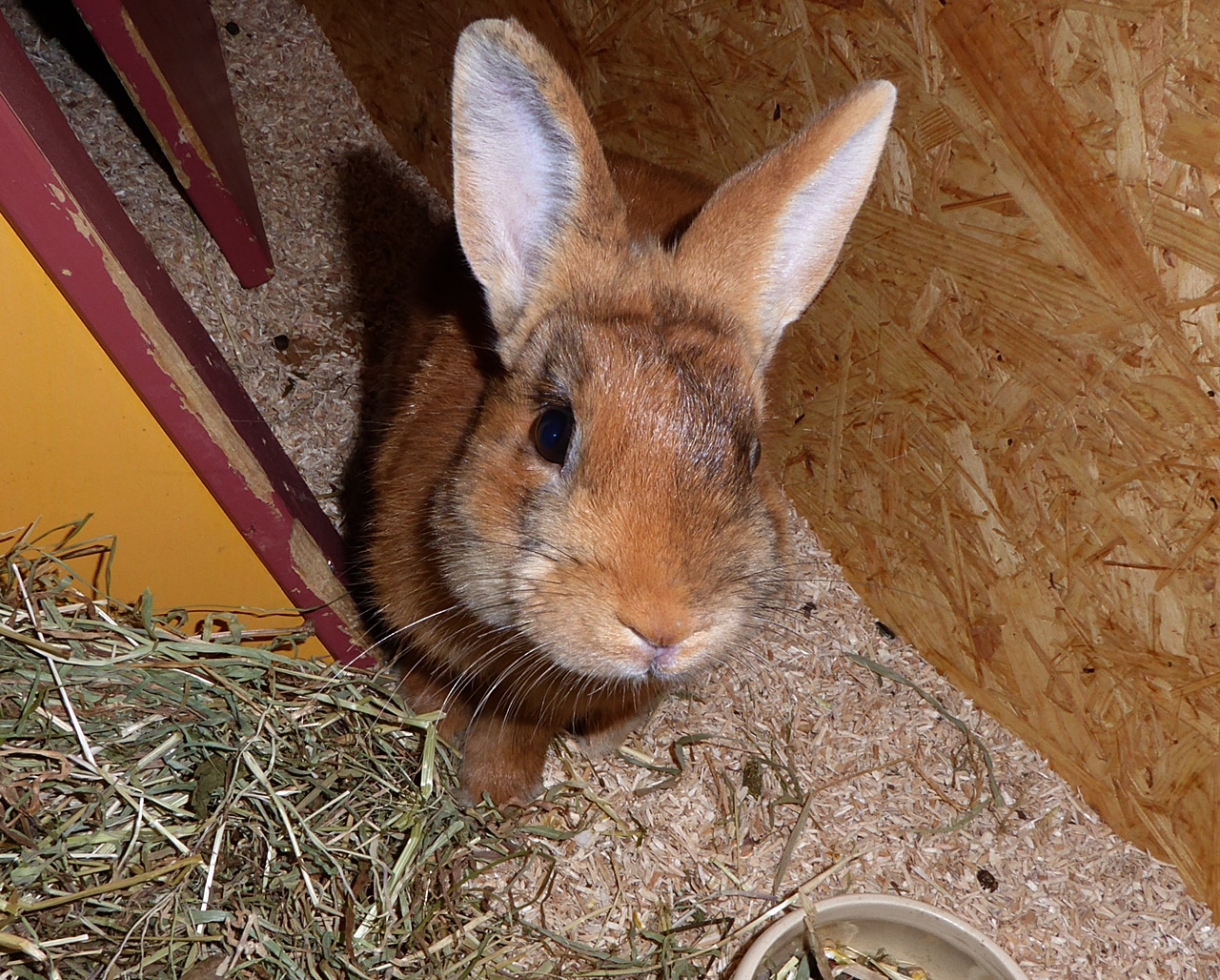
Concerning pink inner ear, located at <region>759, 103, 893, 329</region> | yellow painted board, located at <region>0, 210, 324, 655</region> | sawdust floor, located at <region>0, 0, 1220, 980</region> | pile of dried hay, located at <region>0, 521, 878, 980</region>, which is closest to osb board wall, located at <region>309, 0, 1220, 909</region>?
sawdust floor, located at <region>0, 0, 1220, 980</region>

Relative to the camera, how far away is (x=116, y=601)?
2.74 m

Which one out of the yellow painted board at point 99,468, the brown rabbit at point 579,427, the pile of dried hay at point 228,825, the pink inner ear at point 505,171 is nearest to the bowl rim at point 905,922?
the pile of dried hay at point 228,825

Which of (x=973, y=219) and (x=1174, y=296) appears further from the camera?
(x=973, y=219)

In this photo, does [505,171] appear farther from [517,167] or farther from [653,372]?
[653,372]

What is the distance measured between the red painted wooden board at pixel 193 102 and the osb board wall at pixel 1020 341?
1.15 metres

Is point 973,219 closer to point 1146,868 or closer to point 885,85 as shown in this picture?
point 885,85

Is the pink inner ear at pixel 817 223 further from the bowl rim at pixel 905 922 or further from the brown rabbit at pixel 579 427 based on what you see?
the bowl rim at pixel 905 922

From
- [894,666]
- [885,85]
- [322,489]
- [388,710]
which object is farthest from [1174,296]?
[322,489]

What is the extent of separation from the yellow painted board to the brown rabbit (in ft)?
1.51

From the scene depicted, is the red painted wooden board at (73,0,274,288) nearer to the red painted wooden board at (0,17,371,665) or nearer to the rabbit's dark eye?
the red painted wooden board at (0,17,371,665)

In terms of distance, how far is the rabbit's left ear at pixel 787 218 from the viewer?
2.57 meters

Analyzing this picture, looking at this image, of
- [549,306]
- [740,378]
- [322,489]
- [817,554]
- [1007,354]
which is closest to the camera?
[740,378]

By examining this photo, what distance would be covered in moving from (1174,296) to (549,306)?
1602 mm

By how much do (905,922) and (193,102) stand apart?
11.2 ft
